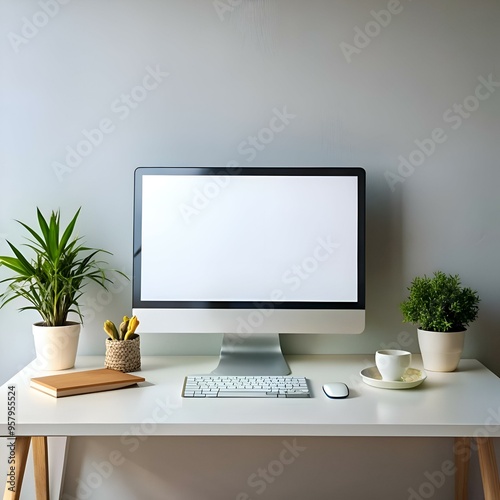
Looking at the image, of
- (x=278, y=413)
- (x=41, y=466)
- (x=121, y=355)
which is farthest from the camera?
(x=41, y=466)

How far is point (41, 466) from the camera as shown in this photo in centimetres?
193

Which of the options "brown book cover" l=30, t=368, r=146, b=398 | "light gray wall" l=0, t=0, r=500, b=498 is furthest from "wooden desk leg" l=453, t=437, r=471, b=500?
"brown book cover" l=30, t=368, r=146, b=398

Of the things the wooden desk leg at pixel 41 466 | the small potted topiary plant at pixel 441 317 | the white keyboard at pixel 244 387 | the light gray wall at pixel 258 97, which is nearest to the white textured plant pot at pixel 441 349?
the small potted topiary plant at pixel 441 317

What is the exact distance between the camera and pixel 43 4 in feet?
6.56

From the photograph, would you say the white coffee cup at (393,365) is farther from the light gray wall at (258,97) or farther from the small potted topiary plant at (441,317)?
the light gray wall at (258,97)

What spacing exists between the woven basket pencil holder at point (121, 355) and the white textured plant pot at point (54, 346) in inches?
5.2

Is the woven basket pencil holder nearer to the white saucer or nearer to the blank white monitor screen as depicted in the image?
the blank white monitor screen

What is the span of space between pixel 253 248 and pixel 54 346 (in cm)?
68

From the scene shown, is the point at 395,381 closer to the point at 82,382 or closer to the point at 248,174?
the point at 248,174

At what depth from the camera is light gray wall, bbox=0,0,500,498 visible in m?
2.00

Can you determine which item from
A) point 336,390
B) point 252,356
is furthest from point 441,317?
point 252,356

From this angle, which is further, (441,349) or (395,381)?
(441,349)

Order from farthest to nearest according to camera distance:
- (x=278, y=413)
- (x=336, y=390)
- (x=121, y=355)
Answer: (x=121, y=355) → (x=336, y=390) → (x=278, y=413)

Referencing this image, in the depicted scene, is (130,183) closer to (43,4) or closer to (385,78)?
(43,4)
